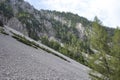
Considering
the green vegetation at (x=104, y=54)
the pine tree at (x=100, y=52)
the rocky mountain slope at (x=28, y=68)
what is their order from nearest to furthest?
the rocky mountain slope at (x=28, y=68)
the green vegetation at (x=104, y=54)
the pine tree at (x=100, y=52)

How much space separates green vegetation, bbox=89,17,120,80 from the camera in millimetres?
32281

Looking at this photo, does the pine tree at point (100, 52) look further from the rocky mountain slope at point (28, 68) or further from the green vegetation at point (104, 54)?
the rocky mountain slope at point (28, 68)

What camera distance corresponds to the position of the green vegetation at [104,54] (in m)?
32.3

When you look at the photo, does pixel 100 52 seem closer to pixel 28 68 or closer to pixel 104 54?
pixel 104 54

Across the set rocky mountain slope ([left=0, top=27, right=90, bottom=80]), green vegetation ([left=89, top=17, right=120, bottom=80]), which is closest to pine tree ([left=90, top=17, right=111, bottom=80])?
green vegetation ([left=89, top=17, right=120, bottom=80])

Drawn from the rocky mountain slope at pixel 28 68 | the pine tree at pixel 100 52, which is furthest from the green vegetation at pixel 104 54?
the rocky mountain slope at pixel 28 68

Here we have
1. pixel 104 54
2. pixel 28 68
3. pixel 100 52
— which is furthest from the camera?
pixel 100 52

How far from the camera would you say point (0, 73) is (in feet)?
77.8

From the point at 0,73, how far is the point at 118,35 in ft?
61.0

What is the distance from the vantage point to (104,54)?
33312 millimetres

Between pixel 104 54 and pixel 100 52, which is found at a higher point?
pixel 100 52

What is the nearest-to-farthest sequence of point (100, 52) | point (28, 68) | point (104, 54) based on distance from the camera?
point (28, 68) → point (104, 54) → point (100, 52)

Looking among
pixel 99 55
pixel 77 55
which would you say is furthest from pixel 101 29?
pixel 77 55

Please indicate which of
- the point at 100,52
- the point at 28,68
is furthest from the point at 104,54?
the point at 28,68
